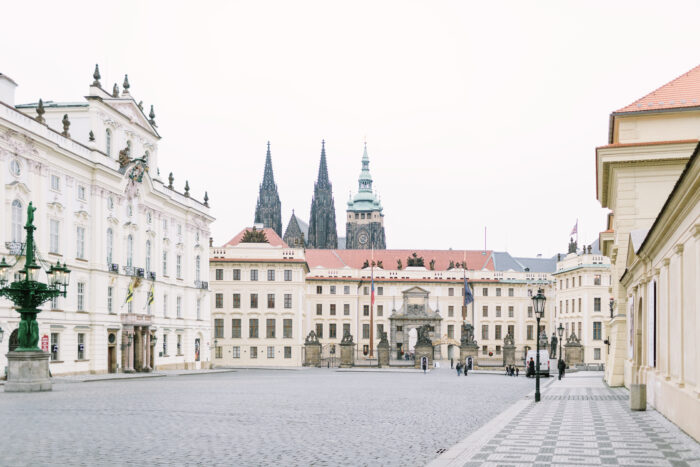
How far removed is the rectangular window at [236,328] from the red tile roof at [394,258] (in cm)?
2815

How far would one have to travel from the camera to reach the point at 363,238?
178 metres

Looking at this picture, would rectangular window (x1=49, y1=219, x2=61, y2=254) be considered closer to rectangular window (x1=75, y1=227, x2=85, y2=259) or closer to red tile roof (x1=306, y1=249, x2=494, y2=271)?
rectangular window (x1=75, y1=227, x2=85, y2=259)

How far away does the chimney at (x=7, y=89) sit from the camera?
46888 millimetres

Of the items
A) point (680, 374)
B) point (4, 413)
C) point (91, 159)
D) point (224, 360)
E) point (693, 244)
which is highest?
point (91, 159)

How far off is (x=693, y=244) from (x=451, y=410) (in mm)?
11384

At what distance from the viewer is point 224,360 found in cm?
9169

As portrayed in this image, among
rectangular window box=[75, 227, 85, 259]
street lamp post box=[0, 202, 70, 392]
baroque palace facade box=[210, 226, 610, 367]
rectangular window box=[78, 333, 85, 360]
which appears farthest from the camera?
baroque palace facade box=[210, 226, 610, 367]

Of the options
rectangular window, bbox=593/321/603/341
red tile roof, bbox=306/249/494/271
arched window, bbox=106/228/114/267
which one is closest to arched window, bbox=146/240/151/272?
arched window, bbox=106/228/114/267

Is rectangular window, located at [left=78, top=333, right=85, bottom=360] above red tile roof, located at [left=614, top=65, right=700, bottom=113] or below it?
below

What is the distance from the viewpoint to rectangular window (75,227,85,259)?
169 feet

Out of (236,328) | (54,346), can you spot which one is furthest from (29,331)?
(236,328)

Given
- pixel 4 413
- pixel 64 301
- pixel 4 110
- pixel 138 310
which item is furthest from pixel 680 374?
pixel 138 310

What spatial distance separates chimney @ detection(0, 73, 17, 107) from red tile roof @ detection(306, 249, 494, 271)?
74.1 meters

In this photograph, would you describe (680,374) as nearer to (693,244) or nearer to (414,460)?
(693,244)
